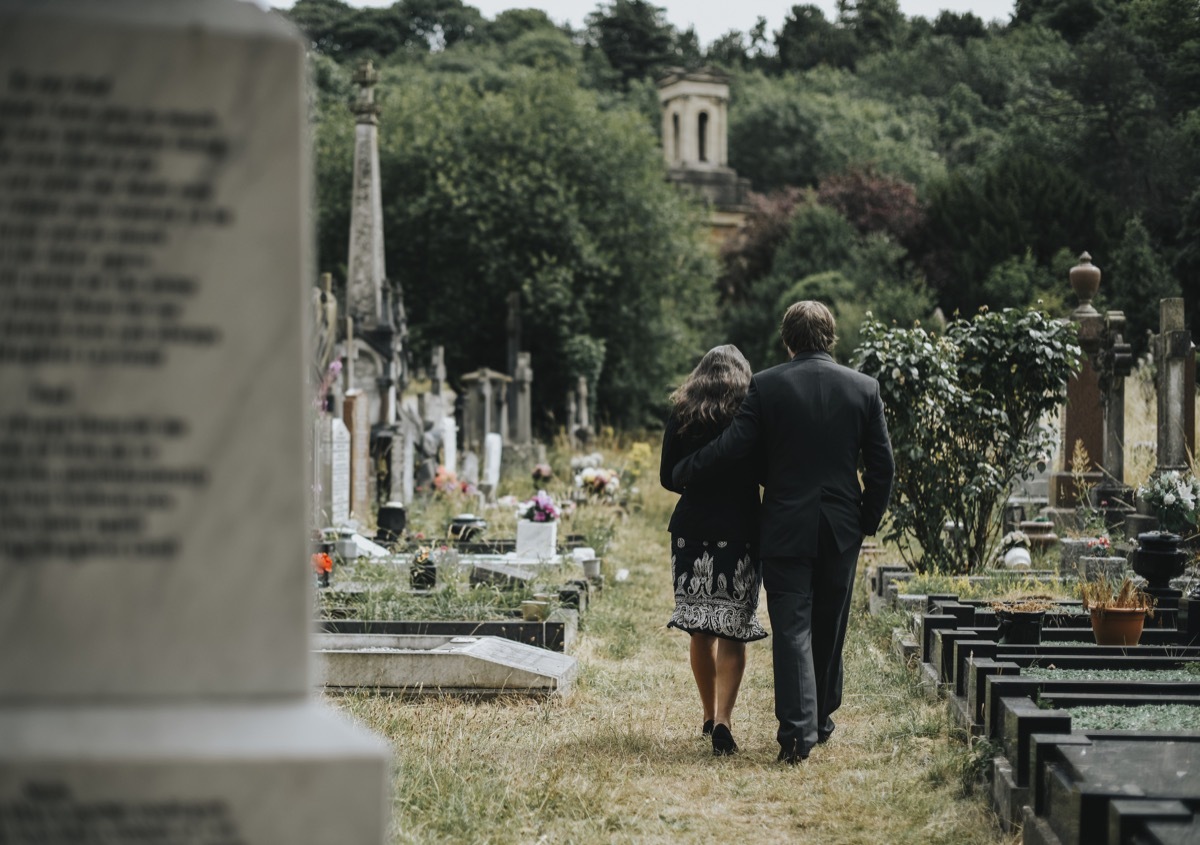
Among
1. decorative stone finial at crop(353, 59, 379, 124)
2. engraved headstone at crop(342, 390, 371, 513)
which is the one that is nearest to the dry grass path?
engraved headstone at crop(342, 390, 371, 513)

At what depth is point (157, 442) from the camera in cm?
236

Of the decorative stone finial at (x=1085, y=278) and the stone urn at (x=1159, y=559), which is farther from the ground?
the decorative stone finial at (x=1085, y=278)

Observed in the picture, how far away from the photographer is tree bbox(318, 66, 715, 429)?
31234 mm

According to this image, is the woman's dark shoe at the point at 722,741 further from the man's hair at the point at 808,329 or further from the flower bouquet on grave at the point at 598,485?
the flower bouquet on grave at the point at 598,485

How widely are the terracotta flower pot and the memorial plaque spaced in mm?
5585

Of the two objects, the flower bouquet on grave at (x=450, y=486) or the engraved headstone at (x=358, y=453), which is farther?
the flower bouquet on grave at (x=450, y=486)

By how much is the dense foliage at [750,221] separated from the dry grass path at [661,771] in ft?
71.8

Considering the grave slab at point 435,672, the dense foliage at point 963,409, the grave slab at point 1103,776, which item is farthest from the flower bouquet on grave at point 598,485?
the grave slab at point 1103,776

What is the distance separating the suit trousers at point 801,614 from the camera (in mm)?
6000

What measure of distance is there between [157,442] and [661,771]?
3.97 m

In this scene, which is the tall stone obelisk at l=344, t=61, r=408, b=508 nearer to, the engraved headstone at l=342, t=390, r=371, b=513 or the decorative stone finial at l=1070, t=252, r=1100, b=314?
the engraved headstone at l=342, t=390, r=371, b=513

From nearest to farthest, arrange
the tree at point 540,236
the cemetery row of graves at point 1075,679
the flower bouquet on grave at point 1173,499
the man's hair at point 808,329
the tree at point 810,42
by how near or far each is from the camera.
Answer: the cemetery row of graves at point 1075,679 < the man's hair at point 808,329 < the flower bouquet on grave at point 1173,499 < the tree at point 540,236 < the tree at point 810,42

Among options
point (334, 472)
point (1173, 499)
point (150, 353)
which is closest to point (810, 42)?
point (334, 472)

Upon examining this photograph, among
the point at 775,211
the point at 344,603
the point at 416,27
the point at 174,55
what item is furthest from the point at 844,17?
the point at 174,55
